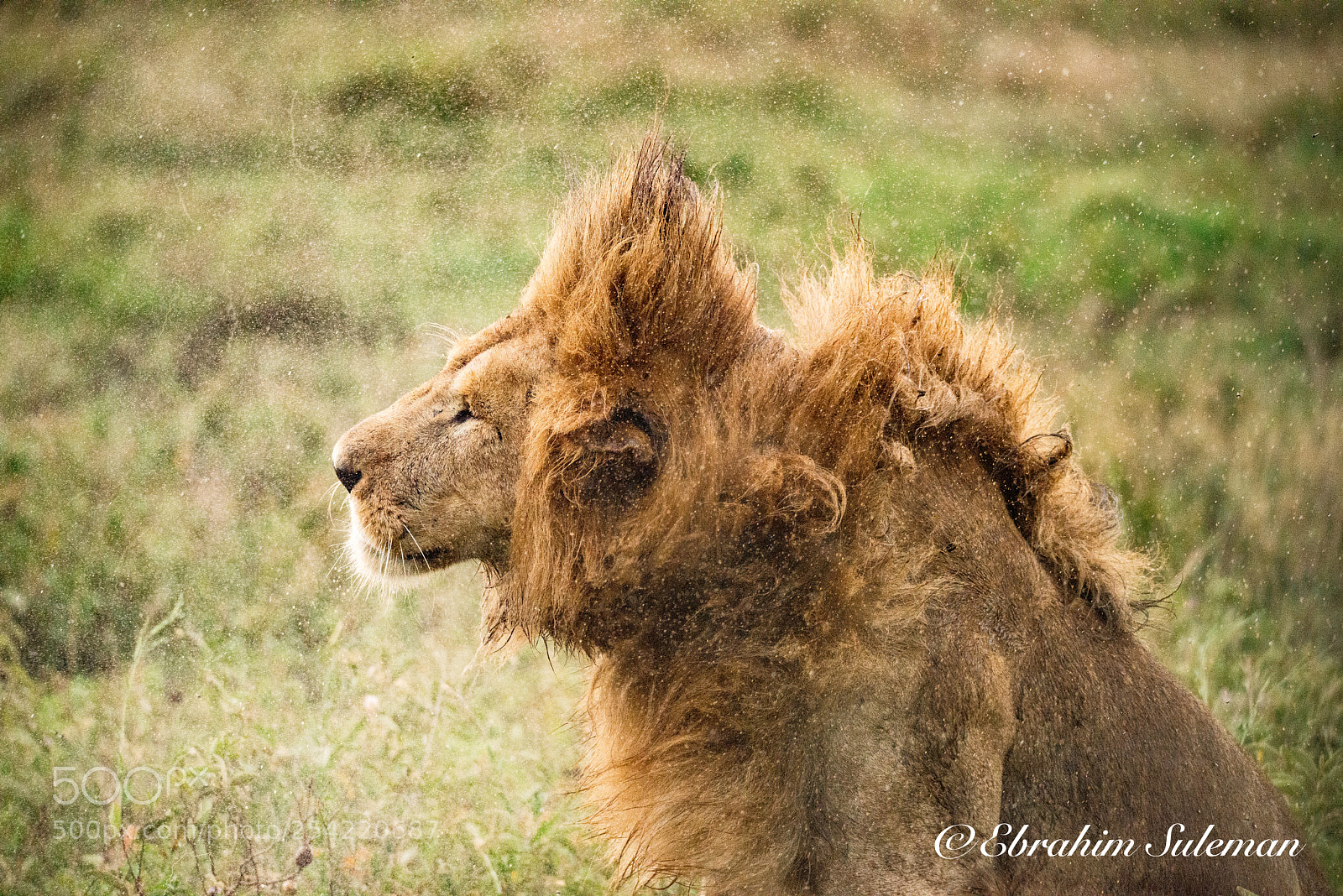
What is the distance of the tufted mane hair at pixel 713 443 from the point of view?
197 cm

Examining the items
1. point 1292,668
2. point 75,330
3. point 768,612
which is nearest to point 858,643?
point 768,612

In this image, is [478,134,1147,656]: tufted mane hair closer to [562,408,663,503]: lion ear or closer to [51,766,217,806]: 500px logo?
[562,408,663,503]: lion ear

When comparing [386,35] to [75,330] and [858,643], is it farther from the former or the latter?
[858,643]

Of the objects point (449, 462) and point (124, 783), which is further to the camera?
point (124, 783)

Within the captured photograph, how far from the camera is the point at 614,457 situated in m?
1.98

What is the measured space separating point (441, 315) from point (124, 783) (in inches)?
89.4

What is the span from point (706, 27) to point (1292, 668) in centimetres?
327

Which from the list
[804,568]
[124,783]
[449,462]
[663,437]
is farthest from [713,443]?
[124,783]

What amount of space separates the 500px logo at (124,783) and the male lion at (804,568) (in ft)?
4.24

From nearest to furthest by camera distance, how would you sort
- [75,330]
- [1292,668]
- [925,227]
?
[1292,668] < [75,330] < [925,227]

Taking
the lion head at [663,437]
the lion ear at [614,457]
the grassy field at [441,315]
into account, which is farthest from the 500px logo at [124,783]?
the lion ear at [614,457]

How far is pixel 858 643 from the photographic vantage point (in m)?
1.90

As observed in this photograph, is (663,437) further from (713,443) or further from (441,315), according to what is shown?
(441,315)

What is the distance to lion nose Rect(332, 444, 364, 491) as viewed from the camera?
207 centimetres
